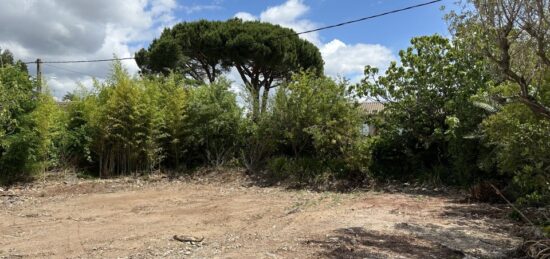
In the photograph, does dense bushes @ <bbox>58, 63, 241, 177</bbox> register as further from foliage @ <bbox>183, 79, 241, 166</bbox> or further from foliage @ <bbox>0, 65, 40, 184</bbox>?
foliage @ <bbox>0, 65, 40, 184</bbox>

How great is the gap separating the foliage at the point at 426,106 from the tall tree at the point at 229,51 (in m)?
8.62

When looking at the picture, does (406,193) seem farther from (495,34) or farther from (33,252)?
(33,252)

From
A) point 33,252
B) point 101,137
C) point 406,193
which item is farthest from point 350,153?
point 33,252

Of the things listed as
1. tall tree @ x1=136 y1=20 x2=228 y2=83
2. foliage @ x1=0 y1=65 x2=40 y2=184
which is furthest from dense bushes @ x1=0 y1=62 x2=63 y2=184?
tall tree @ x1=136 y1=20 x2=228 y2=83

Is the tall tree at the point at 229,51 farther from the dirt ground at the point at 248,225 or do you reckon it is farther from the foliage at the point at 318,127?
the dirt ground at the point at 248,225

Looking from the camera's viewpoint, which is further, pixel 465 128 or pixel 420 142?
pixel 420 142

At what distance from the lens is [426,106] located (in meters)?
9.62

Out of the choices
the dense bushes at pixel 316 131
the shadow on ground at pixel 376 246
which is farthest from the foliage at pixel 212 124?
the shadow on ground at pixel 376 246

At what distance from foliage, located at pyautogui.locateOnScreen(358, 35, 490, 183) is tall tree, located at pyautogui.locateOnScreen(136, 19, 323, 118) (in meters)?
8.62

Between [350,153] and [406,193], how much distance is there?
1471mm

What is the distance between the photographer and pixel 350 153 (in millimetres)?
9711

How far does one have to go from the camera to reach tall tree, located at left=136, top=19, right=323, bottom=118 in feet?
62.0

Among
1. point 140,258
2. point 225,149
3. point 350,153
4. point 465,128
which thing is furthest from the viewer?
point 225,149

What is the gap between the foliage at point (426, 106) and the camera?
9.00 m
